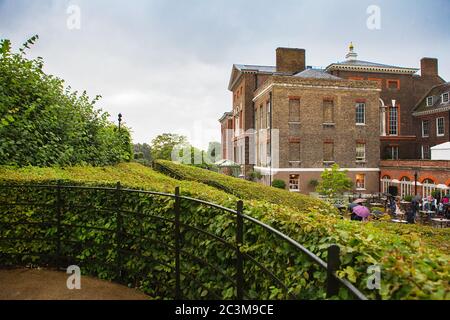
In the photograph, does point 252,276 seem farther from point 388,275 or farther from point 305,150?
point 305,150

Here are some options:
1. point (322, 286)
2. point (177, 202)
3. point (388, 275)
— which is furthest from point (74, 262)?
point (388, 275)

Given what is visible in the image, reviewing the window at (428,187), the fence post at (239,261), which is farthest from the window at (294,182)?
the fence post at (239,261)

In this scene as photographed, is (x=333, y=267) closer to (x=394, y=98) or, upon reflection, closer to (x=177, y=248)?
(x=177, y=248)

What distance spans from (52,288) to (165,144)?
7403 centimetres

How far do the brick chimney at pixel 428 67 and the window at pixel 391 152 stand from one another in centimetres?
1280

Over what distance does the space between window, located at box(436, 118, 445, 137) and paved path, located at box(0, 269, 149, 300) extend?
138 ft

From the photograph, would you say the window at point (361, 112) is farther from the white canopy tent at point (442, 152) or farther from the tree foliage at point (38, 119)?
the tree foliage at point (38, 119)

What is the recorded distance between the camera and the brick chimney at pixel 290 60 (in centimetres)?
4088

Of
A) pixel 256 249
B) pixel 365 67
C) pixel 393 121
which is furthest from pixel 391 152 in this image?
pixel 256 249

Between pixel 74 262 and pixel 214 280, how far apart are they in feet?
10.9

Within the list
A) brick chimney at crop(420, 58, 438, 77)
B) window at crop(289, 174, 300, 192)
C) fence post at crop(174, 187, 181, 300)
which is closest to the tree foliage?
fence post at crop(174, 187, 181, 300)

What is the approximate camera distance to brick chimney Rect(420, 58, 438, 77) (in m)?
44.7

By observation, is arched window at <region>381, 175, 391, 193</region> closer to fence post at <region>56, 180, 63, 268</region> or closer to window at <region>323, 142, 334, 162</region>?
window at <region>323, 142, 334, 162</region>

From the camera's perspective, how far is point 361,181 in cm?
3262
